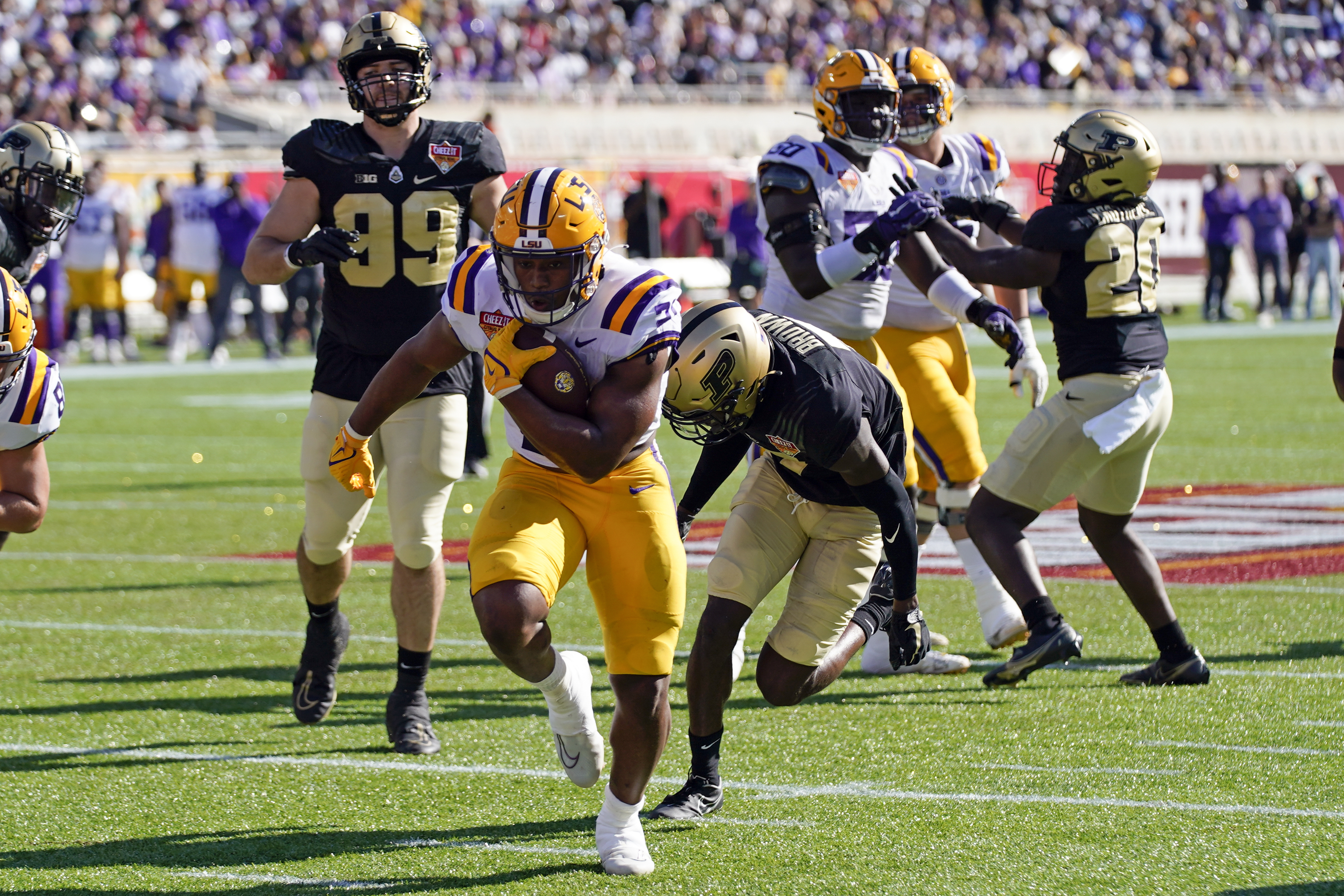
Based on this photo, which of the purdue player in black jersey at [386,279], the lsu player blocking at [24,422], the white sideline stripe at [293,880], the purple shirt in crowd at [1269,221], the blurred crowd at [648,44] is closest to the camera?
the white sideline stripe at [293,880]

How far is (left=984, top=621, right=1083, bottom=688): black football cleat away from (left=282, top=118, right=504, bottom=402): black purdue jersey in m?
1.83

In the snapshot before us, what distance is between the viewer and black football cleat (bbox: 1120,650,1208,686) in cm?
539

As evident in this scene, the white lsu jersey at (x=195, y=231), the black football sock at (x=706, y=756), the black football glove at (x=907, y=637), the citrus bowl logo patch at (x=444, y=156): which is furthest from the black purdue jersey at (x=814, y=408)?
the white lsu jersey at (x=195, y=231)

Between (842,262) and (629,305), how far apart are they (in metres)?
1.71

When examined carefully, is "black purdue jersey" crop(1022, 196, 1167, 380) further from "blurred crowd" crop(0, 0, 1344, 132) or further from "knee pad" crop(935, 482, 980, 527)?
"blurred crowd" crop(0, 0, 1344, 132)

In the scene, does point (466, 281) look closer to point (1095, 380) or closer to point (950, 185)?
point (1095, 380)

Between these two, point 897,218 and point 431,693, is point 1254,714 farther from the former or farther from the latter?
point 431,693

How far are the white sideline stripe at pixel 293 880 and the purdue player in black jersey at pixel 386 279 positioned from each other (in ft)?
3.96

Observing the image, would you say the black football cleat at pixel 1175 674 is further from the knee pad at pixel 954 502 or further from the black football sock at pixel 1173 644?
the knee pad at pixel 954 502

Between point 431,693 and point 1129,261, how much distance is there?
2.58 meters

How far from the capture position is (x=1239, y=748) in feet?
15.4

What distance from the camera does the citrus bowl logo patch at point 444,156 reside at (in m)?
5.17

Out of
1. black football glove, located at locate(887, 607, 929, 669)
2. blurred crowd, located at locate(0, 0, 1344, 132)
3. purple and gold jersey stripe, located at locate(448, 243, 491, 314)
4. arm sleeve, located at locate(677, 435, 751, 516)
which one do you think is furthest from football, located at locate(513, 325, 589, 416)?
blurred crowd, located at locate(0, 0, 1344, 132)

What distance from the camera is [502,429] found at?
14234 mm
